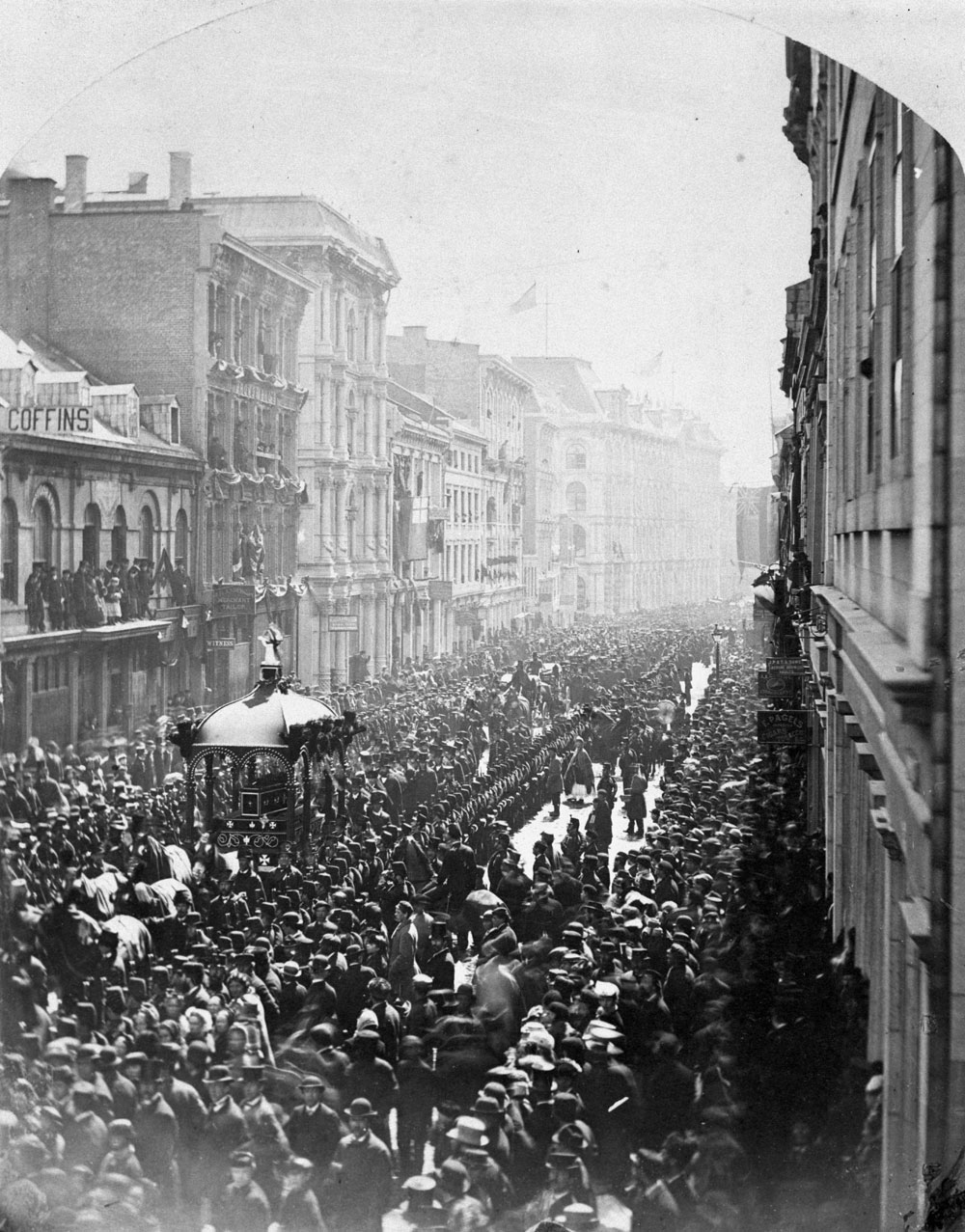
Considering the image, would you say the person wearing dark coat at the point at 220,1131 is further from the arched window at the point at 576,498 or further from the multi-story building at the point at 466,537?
the arched window at the point at 576,498

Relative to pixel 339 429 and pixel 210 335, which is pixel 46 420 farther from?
pixel 339 429

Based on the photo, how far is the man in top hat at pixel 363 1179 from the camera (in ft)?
21.6

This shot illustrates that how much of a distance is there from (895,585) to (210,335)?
419 centimetres

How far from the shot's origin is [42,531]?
793 centimetres

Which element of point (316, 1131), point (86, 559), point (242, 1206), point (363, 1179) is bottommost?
point (242, 1206)

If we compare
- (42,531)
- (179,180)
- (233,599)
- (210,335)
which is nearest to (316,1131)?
(233,599)

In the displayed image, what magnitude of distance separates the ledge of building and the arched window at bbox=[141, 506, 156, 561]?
3.96 m

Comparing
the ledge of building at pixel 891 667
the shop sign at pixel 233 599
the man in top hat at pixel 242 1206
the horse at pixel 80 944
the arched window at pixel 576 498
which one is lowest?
the man in top hat at pixel 242 1206

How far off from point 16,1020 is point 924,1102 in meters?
4.73

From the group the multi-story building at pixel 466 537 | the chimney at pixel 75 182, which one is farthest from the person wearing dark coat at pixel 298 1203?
the chimney at pixel 75 182

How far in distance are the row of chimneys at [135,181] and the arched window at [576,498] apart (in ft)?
9.35

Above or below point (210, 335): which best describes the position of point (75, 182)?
above

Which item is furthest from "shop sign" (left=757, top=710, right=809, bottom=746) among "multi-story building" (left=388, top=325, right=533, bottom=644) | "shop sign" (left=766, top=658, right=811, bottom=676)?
"multi-story building" (left=388, top=325, right=533, bottom=644)

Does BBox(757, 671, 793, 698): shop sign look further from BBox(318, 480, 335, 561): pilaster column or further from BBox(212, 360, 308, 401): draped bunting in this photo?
BBox(212, 360, 308, 401): draped bunting
